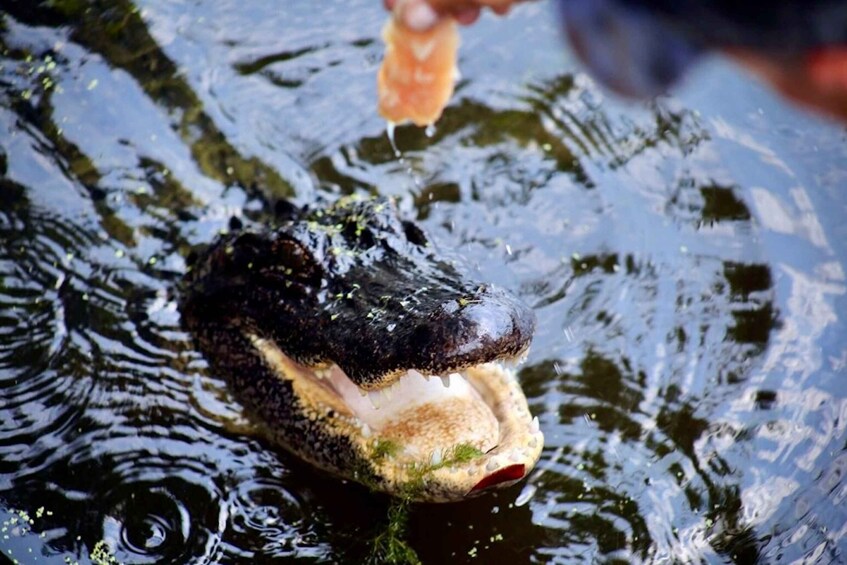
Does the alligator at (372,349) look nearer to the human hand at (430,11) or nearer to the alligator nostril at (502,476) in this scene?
the alligator nostril at (502,476)

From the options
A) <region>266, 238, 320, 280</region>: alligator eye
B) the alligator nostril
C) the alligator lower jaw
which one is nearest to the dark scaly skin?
<region>266, 238, 320, 280</region>: alligator eye

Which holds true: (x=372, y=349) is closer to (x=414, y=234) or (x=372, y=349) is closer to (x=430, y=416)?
(x=430, y=416)

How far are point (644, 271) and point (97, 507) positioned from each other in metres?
3.03

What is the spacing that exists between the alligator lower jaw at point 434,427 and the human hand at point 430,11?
1.56m

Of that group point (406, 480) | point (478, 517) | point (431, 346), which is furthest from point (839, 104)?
point (478, 517)

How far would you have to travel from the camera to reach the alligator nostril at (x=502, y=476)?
3.93 m

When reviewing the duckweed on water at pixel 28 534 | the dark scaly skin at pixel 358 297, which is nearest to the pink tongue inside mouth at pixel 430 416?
the dark scaly skin at pixel 358 297

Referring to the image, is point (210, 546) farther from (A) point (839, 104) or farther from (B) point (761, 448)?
(A) point (839, 104)

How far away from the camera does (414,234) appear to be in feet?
15.5

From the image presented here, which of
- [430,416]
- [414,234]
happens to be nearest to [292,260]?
[414,234]

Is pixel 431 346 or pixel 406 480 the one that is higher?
pixel 431 346

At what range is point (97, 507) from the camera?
4.46 metres

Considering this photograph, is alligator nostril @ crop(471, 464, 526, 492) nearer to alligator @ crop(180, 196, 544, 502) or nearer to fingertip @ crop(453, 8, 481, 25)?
alligator @ crop(180, 196, 544, 502)

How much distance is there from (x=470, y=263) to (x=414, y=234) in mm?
364
